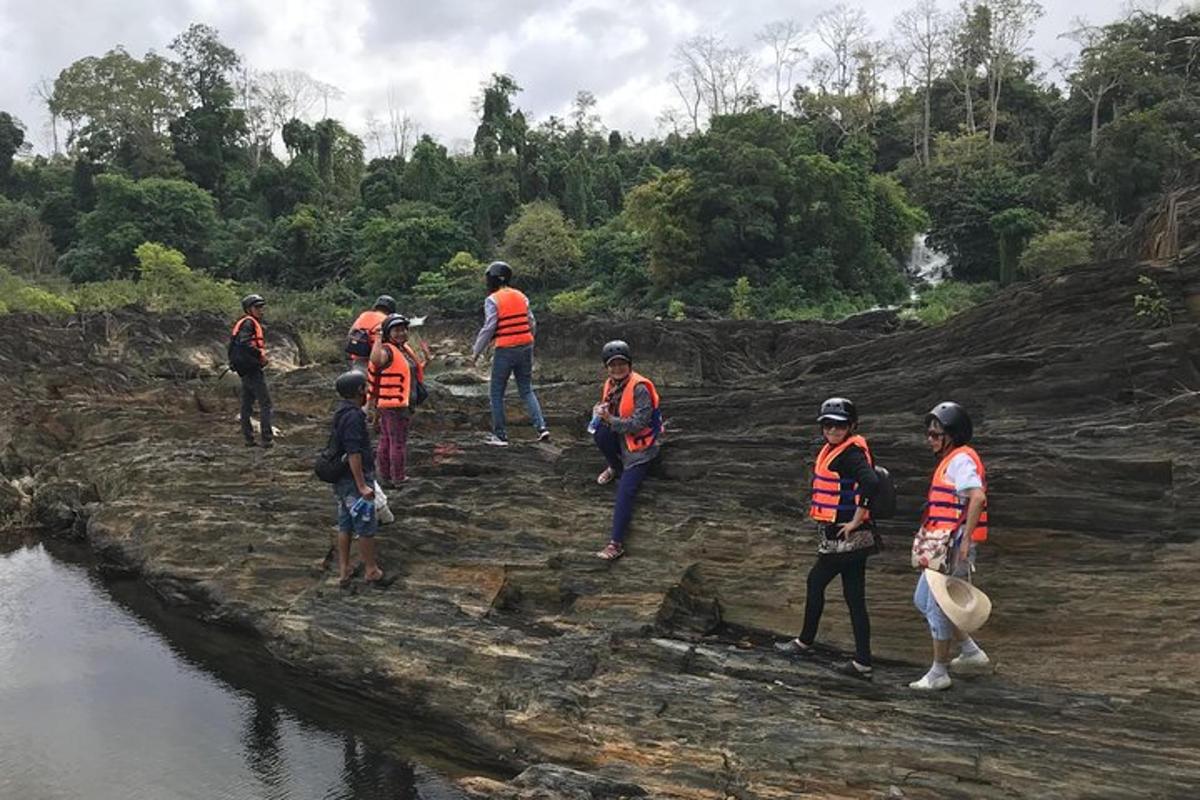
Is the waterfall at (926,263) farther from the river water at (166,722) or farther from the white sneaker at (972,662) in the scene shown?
the river water at (166,722)

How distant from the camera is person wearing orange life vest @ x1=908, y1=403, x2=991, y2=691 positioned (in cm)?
555

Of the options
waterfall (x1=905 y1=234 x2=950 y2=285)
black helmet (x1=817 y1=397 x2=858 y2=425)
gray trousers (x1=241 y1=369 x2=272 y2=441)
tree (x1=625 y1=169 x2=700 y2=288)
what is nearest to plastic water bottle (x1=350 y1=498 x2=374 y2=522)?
black helmet (x1=817 y1=397 x2=858 y2=425)

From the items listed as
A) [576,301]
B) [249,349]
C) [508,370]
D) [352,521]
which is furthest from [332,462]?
[576,301]

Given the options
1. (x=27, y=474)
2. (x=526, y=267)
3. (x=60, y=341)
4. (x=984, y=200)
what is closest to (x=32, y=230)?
(x=526, y=267)

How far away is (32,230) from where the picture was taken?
198 feet

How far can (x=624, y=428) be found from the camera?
7.69m

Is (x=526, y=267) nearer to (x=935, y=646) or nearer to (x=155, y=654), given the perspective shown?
(x=155, y=654)

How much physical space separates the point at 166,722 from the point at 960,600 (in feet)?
21.9

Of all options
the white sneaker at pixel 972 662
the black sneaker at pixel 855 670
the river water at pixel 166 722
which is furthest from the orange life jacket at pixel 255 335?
the white sneaker at pixel 972 662

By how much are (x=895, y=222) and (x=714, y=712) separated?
43.9 meters

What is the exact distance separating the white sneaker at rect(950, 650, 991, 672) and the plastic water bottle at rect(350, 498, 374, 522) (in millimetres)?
5269

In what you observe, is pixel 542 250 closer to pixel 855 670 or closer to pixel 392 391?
pixel 392 391

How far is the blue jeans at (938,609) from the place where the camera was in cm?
568

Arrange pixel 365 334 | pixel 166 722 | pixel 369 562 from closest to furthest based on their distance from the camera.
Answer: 1. pixel 166 722
2. pixel 369 562
3. pixel 365 334
